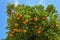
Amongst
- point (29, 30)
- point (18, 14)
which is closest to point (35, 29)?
point (29, 30)

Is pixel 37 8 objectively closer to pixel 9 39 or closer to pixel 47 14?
pixel 47 14

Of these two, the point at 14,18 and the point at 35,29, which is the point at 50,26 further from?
the point at 14,18

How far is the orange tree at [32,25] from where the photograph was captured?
21.2ft

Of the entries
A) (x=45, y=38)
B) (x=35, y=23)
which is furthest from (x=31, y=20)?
(x=45, y=38)

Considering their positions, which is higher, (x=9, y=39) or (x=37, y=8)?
(x=37, y=8)

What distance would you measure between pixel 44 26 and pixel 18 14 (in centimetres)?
74

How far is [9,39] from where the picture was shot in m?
6.73

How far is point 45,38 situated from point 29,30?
1.67ft

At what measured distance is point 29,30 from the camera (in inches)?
255

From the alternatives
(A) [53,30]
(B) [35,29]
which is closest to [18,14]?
(B) [35,29]

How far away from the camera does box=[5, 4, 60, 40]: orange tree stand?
6449mm

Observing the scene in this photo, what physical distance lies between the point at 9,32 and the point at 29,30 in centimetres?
56

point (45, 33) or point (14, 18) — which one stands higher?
point (14, 18)

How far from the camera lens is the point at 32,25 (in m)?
6.53
